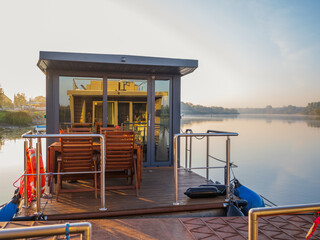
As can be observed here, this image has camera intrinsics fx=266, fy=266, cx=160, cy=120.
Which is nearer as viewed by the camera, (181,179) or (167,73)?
(181,179)

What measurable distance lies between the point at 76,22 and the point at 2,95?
51.8 feet

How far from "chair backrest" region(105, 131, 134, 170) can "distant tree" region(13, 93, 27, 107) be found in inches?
854

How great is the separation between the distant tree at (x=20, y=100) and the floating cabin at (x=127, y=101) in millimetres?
19399

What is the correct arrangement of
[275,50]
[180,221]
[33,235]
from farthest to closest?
[275,50], [180,221], [33,235]

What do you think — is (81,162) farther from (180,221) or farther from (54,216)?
(180,221)

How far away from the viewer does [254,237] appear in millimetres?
1414

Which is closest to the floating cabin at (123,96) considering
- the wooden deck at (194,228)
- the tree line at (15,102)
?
the wooden deck at (194,228)

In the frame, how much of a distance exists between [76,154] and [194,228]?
6.91 feet

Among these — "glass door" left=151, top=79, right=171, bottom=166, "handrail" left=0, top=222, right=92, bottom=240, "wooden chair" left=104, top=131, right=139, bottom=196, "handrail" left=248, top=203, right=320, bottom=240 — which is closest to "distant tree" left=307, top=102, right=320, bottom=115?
"glass door" left=151, top=79, right=171, bottom=166

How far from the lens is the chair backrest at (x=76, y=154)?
157 inches

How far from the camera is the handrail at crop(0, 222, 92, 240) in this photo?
102 centimetres

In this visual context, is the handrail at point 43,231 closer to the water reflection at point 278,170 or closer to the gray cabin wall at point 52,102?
the gray cabin wall at point 52,102

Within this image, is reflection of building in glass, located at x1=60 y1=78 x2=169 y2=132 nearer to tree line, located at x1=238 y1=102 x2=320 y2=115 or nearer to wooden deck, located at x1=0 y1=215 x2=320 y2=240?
wooden deck, located at x1=0 y1=215 x2=320 y2=240

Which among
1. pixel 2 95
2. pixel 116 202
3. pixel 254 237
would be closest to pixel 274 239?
pixel 254 237
